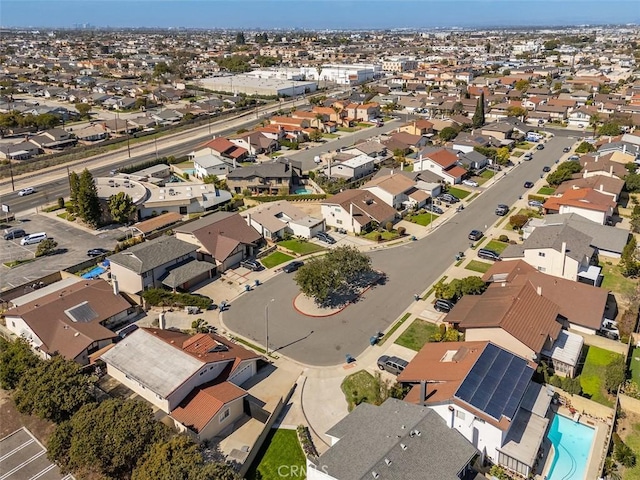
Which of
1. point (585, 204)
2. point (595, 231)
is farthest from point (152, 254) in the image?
point (585, 204)

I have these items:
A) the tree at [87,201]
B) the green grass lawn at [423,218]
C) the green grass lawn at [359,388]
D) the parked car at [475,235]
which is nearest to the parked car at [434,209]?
the green grass lawn at [423,218]

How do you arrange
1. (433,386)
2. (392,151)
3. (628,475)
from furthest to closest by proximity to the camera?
(392,151) < (433,386) < (628,475)

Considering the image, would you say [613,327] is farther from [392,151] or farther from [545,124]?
[545,124]

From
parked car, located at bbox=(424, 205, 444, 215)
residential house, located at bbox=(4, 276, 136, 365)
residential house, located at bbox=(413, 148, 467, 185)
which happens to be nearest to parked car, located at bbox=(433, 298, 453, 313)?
parked car, located at bbox=(424, 205, 444, 215)

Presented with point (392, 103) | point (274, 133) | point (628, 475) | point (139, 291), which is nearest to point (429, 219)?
point (139, 291)

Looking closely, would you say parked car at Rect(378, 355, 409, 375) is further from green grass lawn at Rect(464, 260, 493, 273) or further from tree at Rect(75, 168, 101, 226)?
tree at Rect(75, 168, 101, 226)

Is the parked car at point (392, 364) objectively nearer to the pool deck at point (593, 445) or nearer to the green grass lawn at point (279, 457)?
the green grass lawn at point (279, 457)
